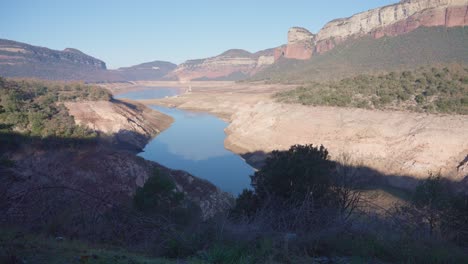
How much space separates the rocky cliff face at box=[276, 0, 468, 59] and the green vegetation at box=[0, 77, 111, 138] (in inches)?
2346

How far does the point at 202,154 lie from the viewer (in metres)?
34.4

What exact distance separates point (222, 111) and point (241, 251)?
59.5m

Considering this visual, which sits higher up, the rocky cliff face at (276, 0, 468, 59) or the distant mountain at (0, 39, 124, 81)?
the rocky cliff face at (276, 0, 468, 59)

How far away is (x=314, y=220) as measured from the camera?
6.29 metres

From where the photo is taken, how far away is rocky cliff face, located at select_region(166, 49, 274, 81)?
165 metres

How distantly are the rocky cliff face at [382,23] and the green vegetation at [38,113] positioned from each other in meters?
59.6

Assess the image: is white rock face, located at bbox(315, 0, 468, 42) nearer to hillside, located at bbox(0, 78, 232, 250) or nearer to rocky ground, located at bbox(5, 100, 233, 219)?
hillside, located at bbox(0, 78, 232, 250)

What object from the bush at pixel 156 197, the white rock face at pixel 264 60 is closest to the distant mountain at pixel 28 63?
the white rock face at pixel 264 60

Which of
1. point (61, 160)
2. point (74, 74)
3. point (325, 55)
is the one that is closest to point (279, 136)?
point (61, 160)

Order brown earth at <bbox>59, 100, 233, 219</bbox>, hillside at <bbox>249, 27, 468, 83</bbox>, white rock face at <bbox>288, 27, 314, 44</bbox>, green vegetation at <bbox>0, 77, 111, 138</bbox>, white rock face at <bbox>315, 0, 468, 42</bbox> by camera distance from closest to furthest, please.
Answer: brown earth at <bbox>59, 100, 233, 219</bbox> → green vegetation at <bbox>0, 77, 111, 138</bbox> → hillside at <bbox>249, 27, 468, 83</bbox> → white rock face at <bbox>315, 0, 468, 42</bbox> → white rock face at <bbox>288, 27, 314, 44</bbox>

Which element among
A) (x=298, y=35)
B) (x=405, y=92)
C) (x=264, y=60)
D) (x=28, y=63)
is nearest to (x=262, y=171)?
(x=405, y=92)

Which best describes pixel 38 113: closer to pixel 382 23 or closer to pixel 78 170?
pixel 78 170

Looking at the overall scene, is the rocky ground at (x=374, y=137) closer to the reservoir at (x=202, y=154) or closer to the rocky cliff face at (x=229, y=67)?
the reservoir at (x=202, y=154)

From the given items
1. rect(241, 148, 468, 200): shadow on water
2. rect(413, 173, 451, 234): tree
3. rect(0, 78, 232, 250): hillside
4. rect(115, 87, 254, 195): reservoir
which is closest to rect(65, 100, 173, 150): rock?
rect(0, 78, 232, 250): hillside
